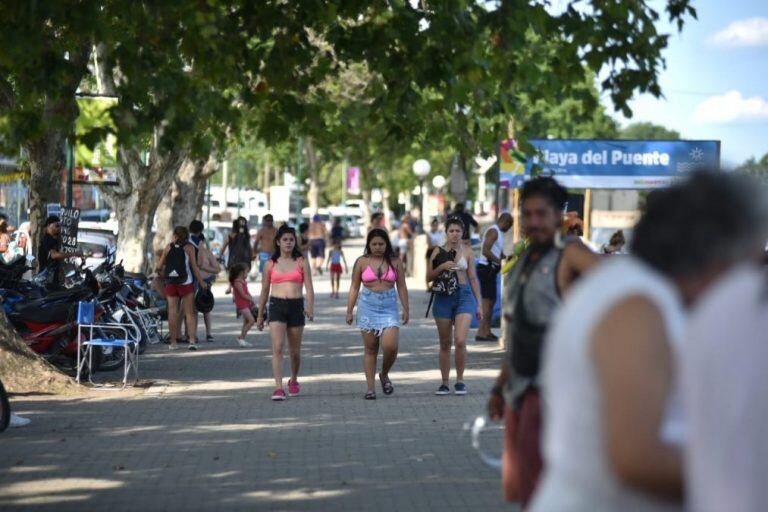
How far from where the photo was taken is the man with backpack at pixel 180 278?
1961 cm

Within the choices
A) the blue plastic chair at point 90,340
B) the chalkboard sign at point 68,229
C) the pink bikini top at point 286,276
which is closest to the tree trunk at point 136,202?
the chalkboard sign at point 68,229

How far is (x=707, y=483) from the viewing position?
273 centimetres

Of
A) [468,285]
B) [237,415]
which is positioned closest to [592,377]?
[237,415]

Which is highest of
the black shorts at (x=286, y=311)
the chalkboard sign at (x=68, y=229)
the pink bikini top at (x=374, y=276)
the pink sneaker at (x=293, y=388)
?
the chalkboard sign at (x=68, y=229)

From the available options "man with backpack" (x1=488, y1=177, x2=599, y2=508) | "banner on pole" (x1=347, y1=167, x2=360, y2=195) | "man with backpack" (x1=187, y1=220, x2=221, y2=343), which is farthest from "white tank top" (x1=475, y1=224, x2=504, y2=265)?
"banner on pole" (x1=347, y1=167, x2=360, y2=195)

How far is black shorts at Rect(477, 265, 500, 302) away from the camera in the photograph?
2061 centimetres

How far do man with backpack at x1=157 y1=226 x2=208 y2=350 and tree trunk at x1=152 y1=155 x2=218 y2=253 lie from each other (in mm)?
13598

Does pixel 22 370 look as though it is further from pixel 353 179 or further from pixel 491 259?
pixel 353 179

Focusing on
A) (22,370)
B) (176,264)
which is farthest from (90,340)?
(176,264)

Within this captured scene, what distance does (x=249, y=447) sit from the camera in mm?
10680

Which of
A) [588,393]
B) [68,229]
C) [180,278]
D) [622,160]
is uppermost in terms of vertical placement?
[622,160]

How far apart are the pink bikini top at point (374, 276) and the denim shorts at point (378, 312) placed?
12 cm

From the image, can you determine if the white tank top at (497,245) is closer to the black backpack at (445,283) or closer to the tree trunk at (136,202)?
the black backpack at (445,283)

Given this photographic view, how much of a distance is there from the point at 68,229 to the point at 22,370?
4.88 m
